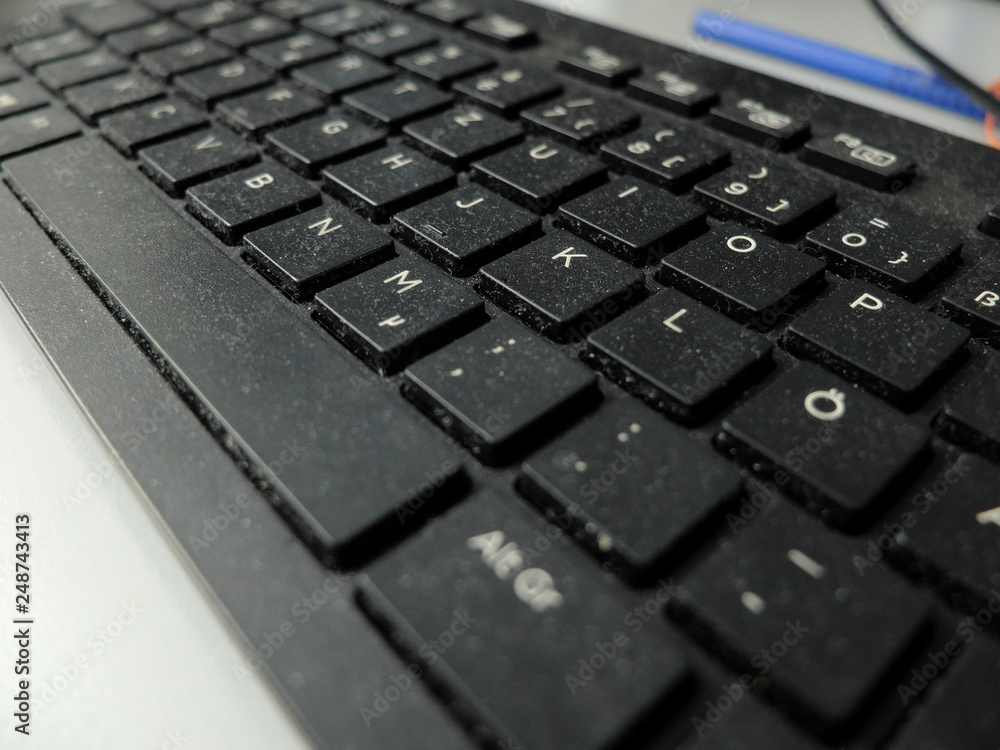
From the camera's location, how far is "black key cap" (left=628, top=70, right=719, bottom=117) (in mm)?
422

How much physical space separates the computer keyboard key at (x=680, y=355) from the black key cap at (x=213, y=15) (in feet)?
1.57

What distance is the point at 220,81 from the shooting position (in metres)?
0.47

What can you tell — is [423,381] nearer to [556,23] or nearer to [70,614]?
[70,614]

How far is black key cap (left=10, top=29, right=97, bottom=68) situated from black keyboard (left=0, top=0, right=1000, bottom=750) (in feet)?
0.38

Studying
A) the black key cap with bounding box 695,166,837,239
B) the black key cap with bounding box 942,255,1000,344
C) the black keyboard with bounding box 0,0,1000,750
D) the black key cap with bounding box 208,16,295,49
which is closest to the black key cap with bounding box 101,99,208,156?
the black keyboard with bounding box 0,0,1000,750

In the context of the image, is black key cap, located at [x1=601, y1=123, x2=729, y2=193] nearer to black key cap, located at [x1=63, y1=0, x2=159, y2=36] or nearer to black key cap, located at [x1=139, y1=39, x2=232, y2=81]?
black key cap, located at [x1=139, y1=39, x2=232, y2=81]

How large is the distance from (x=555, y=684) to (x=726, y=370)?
13 centimetres

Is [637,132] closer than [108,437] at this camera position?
No

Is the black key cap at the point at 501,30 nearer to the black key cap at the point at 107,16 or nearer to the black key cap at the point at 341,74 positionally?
the black key cap at the point at 341,74

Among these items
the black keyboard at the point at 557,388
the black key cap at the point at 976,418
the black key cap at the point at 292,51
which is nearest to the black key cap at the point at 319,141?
the black keyboard at the point at 557,388

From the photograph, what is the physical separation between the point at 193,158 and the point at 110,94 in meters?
0.13

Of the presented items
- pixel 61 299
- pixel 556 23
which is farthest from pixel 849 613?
pixel 556 23

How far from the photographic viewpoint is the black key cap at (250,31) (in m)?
0.53

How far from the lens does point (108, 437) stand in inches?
10.2
